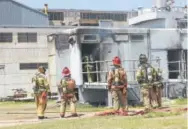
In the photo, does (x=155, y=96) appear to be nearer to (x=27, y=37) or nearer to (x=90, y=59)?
(x=90, y=59)

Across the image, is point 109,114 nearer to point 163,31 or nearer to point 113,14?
point 163,31

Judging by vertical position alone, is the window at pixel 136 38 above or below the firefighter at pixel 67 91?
above

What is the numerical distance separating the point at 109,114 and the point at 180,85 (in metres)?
7.30

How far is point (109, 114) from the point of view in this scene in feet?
48.1

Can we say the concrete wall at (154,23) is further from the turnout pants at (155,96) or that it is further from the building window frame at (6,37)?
the building window frame at (6,37)

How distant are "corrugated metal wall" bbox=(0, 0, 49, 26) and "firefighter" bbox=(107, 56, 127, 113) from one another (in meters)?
29.3

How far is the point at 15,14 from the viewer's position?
43594mm

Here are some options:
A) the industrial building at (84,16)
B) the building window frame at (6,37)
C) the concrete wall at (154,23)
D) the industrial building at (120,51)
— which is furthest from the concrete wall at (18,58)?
the industrial building at (84,16)

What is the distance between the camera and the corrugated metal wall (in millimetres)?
43062

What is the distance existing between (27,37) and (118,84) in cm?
2255

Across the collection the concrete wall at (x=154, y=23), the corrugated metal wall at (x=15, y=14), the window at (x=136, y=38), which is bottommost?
the window at (x=136, y=38)

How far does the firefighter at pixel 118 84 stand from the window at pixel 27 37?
2235cm

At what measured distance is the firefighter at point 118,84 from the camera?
14711 mm

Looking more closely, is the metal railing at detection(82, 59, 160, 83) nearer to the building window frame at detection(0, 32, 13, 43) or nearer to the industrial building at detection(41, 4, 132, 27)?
the building window frame at detection(0, 32, 13, 43)
